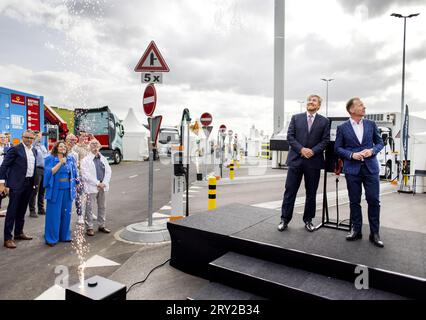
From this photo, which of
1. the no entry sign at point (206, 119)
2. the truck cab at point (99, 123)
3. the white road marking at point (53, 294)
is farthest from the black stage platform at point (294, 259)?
the truck cab at point (99, 123)

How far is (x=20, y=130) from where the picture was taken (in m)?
11.9

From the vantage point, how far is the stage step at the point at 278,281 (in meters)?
2.93

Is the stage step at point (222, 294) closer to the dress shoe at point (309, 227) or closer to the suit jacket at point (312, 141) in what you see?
the dress shoe at point (309, 227)

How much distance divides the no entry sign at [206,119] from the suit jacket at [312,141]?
10.8 meters

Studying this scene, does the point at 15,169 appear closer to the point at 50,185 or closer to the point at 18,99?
the point at 50,185

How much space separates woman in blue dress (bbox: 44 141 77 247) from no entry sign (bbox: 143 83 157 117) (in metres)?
1.55

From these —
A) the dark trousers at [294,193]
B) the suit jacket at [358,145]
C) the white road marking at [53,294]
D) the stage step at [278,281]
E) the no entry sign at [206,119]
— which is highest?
the no entry sign at [206,119]

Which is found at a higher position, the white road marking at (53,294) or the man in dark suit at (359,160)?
the man in dark suit at (359,160)

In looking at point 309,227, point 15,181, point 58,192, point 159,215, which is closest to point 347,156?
point 309,227

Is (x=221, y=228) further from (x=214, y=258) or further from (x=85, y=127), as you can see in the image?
(x=85, y=127)

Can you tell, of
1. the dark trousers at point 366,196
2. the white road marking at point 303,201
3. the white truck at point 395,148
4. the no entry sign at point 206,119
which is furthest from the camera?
the no entry sign at point 206,119

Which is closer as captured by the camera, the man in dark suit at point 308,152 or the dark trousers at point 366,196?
the dark trousers at point 366,196

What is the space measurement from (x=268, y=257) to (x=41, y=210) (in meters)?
6.46

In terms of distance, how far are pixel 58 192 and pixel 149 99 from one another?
2.21m
